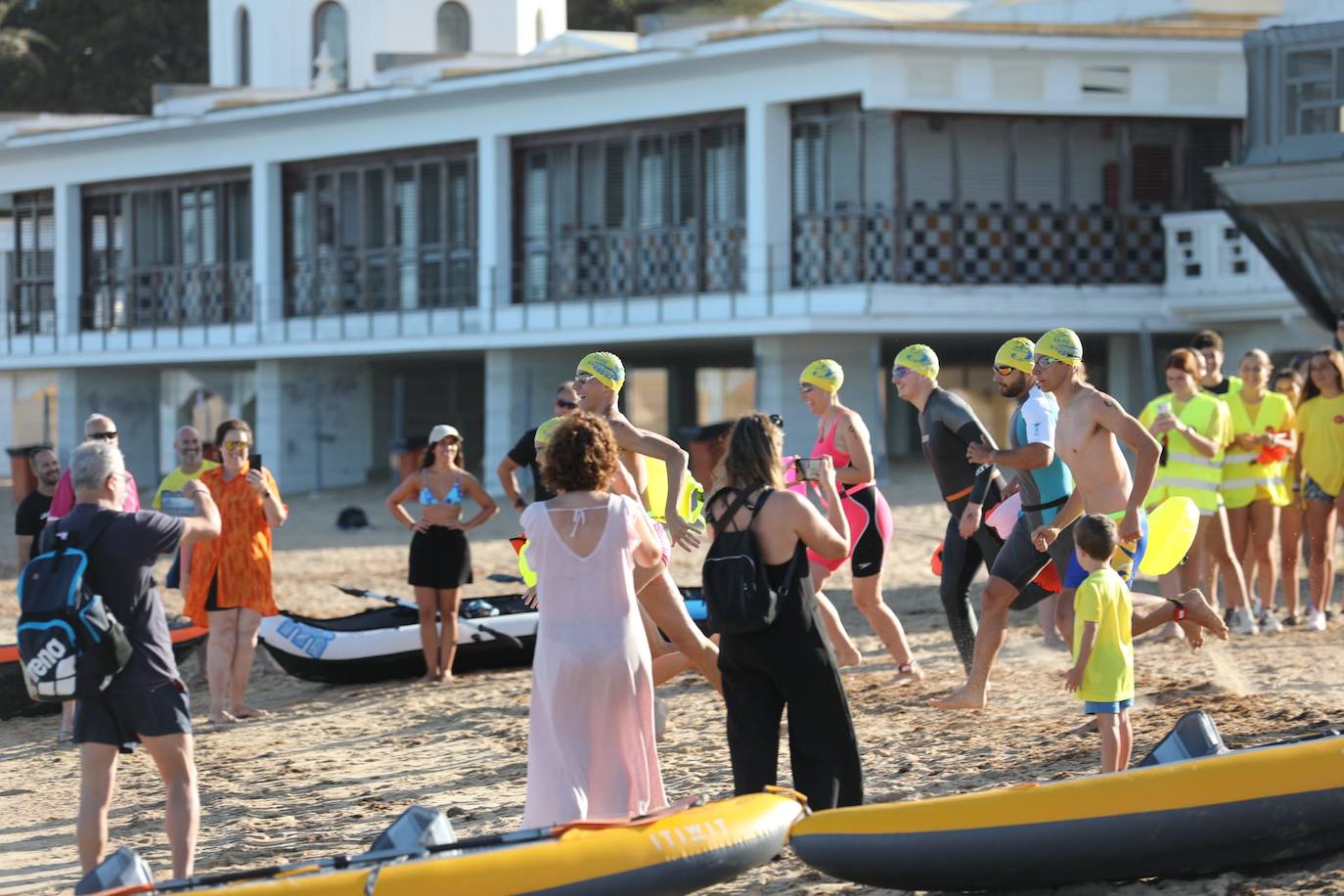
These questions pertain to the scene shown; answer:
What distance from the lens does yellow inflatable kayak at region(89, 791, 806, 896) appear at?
6266 millimetres

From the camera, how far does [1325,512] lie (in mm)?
13156

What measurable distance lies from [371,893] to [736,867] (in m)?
1.28

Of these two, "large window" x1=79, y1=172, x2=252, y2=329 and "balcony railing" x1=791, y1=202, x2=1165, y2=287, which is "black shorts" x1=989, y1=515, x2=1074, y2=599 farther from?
"large window" x1=79, y1=172, x2=252, y2=329

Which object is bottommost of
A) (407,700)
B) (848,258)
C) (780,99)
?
(407,700)

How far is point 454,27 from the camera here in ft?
126

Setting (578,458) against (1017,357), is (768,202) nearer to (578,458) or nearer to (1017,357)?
(1017,357)

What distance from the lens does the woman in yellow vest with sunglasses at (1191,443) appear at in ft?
40.9

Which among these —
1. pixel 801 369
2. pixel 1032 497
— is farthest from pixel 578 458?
pixel 801 369

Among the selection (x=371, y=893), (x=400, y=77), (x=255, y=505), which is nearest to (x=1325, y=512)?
(x=255, y=505)

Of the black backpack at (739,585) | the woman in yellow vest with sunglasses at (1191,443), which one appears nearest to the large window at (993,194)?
the woman in yellow vest with sunglasses at (1191,443)

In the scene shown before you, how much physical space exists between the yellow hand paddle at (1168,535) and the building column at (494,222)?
2094cm

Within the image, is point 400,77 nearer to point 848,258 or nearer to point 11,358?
point 848,258

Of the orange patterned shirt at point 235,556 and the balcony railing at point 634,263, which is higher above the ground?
the balcony railing at point 634,263

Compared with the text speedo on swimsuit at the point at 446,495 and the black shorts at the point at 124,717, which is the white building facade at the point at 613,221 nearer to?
the text speedo on swimsuit at the point at 446,495
